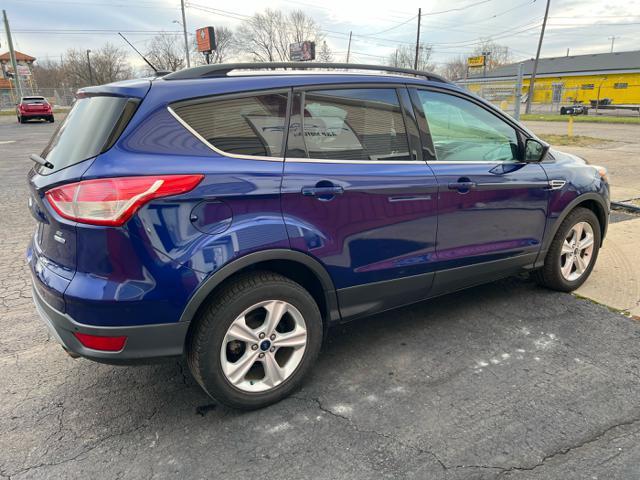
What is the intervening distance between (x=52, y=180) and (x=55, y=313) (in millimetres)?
645

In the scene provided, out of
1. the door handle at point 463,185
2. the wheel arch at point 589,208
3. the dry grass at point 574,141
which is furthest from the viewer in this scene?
the dry grass at point 574,141

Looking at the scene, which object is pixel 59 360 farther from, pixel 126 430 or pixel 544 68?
pixel 544 68

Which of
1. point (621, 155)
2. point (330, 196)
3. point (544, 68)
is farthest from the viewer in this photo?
point (544, 68)

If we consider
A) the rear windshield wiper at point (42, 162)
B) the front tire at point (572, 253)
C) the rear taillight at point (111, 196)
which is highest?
the rear windshield wiper at point (42, 162)

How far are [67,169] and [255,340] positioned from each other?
1.25m

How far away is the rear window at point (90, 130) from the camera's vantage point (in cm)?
233

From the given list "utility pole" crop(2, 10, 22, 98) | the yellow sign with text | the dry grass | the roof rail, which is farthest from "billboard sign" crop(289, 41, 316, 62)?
the roof rail

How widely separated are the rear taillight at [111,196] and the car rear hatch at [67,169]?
0.21ft

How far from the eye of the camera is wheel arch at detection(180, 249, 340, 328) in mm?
2340

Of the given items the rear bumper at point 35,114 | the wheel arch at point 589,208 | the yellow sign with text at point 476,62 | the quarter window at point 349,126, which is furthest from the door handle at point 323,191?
the yellow sign with text at point 476,62

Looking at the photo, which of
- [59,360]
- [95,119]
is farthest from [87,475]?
[95,119]

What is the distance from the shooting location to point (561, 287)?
421 centimetres

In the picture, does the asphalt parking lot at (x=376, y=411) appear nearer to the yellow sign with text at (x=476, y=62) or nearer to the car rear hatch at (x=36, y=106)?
the car rear hatch at (x=36, y=106)

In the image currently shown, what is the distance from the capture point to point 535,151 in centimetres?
372
